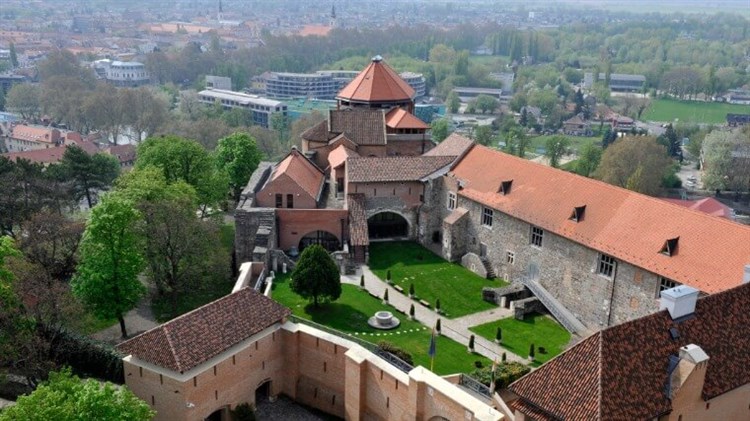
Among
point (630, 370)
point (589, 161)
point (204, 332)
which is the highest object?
point (630, 370)

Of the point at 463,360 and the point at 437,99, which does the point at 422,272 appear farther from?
the point at 437,99

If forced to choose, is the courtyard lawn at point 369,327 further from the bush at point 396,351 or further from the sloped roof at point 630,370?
the sloped roof at point 630,370

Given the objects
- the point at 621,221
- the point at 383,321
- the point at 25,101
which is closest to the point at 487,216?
the point at 621,221

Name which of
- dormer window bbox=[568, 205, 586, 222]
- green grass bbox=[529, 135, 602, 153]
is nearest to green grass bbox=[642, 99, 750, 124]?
green grass bbox=[529, 135, 602, 153]

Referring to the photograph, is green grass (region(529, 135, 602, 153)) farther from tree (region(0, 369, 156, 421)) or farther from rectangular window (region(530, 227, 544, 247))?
tree (region(0, 369, 156, 421))

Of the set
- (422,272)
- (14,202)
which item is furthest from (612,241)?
(14,202)

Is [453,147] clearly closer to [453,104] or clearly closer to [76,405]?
[76,405]
